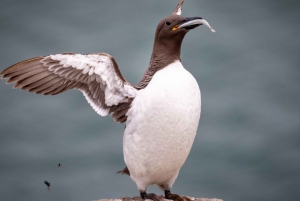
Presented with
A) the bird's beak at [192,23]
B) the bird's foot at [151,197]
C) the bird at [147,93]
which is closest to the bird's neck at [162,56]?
the bird at [147,93]

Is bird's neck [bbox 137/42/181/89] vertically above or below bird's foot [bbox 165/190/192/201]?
above

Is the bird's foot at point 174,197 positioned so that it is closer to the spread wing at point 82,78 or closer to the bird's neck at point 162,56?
the spread wing at point 82,78

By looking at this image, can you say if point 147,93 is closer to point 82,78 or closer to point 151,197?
point 82,78

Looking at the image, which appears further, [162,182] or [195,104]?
[162,182]

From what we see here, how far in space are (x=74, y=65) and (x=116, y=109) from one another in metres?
0.92

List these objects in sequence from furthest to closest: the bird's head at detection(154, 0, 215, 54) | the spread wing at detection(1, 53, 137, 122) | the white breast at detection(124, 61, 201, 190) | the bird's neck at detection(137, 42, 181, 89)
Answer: the spread wing at detection(1, 53, 137, 122), the bird's neck at detection(137, 42, 181, 89), the bird's head at detection(154, 0, 215, 54), the white breast at detection(124, 61, 201, 190)

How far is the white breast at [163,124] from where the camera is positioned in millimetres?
7363

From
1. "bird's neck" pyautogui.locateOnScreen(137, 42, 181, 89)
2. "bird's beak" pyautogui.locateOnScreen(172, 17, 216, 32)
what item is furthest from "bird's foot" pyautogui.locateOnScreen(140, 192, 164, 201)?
"bird's beak" pyautogui.locateOnScreen(172, 17, 216, 32)

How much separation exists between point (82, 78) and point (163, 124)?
149cm

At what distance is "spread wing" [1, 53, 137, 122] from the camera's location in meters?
7.81

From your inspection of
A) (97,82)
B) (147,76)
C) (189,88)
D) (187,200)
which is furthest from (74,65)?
(187,200)

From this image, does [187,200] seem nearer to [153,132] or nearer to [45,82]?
[153,132]

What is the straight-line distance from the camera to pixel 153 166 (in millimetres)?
7629

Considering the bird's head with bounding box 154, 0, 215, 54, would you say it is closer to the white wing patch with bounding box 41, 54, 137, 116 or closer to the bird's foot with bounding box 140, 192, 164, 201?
the white wing patch with bounding box 41, 54, 137, 116
